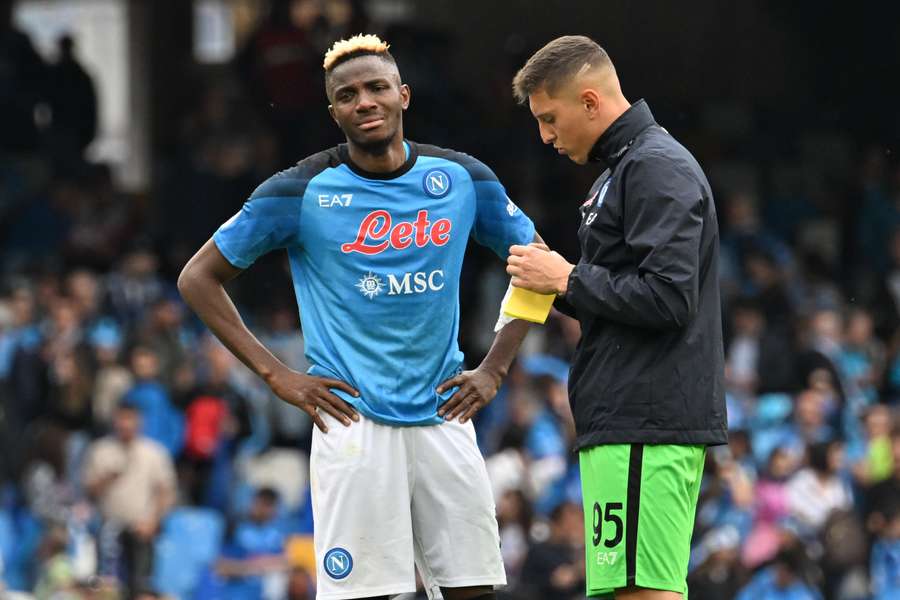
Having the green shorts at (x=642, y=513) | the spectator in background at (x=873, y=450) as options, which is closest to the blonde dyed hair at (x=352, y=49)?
the green shorts at (x=642, y=513)

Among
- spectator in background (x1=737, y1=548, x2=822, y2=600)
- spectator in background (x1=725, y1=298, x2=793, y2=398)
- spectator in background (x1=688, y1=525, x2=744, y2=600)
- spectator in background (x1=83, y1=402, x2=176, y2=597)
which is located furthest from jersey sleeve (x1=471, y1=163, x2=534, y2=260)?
spectator in background (x1=725, y1=298, x2=793, y2=398)

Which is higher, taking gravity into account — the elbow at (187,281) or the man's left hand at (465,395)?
the elbow at (187,281)

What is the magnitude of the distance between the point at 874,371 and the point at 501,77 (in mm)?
6359

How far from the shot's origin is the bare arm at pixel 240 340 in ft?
21.4

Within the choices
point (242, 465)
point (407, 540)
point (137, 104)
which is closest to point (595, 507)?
point (407, 540)

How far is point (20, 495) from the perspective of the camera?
14852 mm

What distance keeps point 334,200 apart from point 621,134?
1.04m

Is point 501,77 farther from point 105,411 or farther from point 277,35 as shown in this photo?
point 105,411

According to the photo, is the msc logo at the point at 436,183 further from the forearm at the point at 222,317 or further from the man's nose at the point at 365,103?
the forearm at the point at 222,317

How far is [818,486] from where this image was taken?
13.1 metres

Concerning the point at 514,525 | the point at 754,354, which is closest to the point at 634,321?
the point at 514,525

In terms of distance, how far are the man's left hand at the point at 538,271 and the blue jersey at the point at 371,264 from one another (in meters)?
0.50

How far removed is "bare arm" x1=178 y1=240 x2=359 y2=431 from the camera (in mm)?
6512

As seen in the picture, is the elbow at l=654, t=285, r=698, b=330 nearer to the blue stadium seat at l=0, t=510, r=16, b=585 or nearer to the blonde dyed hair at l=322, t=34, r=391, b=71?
the blonde dyed hair at l=322, t=34, r=391, b=71
